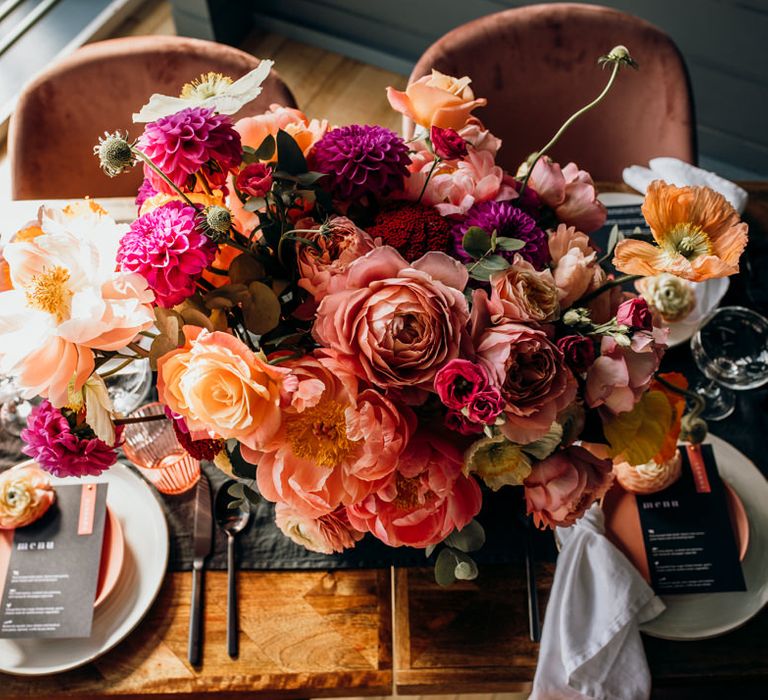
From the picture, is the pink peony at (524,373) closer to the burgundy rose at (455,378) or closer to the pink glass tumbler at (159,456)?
the burgundy rose at (455,378)

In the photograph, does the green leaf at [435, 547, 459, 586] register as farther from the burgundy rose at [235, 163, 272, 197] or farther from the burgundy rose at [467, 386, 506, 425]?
the burgundy rose at [235, 163, 272, 197]

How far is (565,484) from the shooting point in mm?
671

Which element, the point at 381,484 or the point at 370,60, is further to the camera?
the point at 370,60

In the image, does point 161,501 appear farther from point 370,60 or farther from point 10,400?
point 370,60

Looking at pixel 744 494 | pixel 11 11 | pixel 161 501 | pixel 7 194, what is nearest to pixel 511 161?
pixel 744 494

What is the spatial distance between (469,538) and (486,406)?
0.71ft

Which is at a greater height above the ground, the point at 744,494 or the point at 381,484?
the point at 381,484

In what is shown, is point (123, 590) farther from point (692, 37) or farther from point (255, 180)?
point (692, 37)

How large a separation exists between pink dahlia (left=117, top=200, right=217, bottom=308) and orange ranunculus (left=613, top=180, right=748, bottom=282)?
365 millimetres

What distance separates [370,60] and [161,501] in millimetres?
1943

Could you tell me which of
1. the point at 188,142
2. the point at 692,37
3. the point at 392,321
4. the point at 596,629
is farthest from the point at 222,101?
the point at 692,37

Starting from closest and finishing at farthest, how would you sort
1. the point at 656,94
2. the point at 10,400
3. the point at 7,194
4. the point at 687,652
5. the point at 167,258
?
A: the point at 167,258 → the point at 687,652 → the point at 10,400 → the point at 656,94 → the point at 7,194

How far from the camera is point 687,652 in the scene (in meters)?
0.93

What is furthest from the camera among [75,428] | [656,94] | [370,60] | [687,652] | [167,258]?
[370,60]
